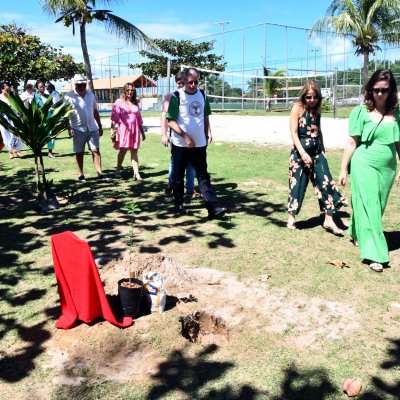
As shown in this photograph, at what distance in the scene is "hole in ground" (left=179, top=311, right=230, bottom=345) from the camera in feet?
11.1

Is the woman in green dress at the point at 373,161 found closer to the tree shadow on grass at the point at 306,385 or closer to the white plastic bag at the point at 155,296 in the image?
the tree shadow on grass at the point at 306,385

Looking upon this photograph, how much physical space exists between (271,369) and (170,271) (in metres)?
1.64

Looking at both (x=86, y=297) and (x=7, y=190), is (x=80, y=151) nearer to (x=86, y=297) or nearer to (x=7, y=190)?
(x=7, y=190)

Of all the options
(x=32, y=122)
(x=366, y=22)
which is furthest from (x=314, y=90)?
(x=366, y=22)

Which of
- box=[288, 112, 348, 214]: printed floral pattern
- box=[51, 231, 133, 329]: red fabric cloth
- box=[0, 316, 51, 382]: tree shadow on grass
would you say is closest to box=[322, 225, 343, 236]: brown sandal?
box=[288, 112, 348, 214]: printed floral pattern

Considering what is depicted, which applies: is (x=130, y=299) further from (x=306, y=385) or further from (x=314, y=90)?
(x=314, y=90)

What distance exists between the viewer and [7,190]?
8305 millimetres

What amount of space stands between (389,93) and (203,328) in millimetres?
2792

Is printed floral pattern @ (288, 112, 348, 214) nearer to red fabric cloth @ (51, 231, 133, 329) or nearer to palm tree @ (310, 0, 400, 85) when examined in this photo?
red fabric cloth @ (51, 231, 133, 329)

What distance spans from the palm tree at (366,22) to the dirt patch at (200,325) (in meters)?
27.6

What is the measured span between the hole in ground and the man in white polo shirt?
2.74 metres

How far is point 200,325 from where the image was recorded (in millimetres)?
3527

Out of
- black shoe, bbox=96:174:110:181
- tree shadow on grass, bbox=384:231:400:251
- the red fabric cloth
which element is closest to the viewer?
the red fabric cloth

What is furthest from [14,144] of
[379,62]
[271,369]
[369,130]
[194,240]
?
[379,62]
